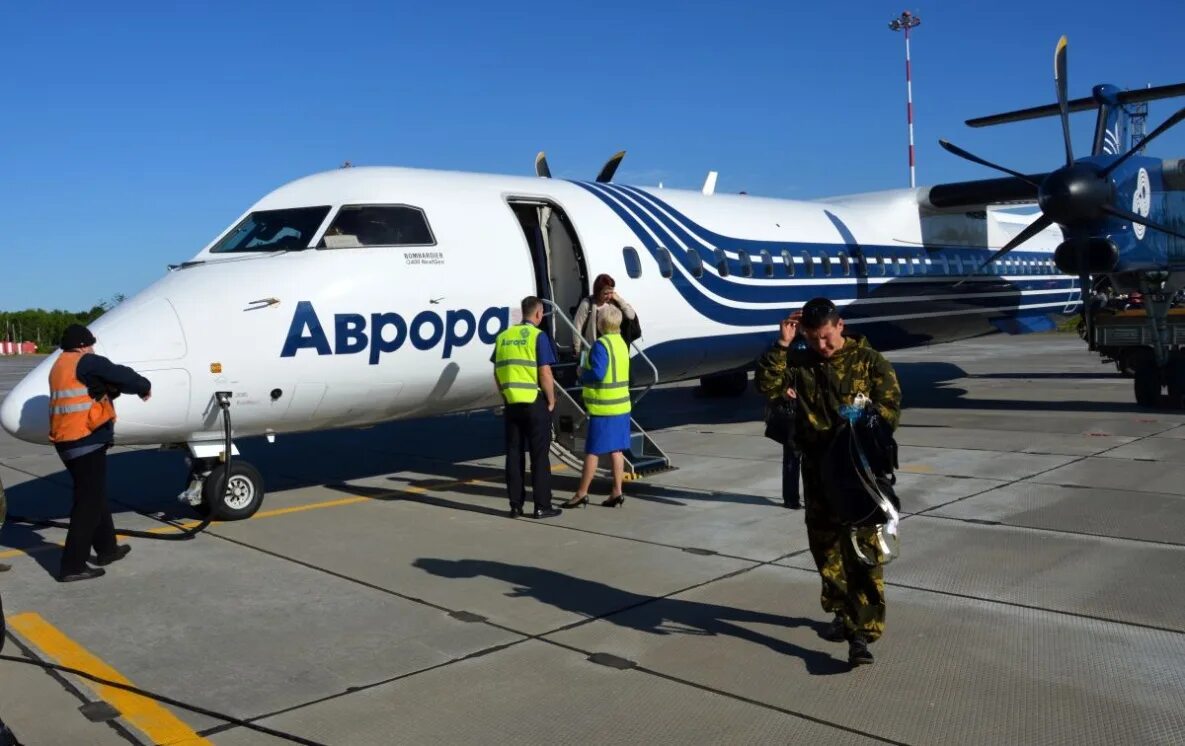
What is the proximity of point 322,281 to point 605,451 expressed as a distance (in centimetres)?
280

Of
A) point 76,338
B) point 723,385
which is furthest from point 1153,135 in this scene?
point 76,338

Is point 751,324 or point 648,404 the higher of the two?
point 751,324

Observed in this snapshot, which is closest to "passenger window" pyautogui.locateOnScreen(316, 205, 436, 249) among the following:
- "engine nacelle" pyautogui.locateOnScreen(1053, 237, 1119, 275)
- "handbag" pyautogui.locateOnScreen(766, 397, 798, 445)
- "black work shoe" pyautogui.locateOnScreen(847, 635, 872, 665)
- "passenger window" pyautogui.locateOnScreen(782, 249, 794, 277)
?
"handbag" pyautogui.locateOnScreen(766, 397, 798, 445)

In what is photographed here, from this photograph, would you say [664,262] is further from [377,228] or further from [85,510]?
[85,510]

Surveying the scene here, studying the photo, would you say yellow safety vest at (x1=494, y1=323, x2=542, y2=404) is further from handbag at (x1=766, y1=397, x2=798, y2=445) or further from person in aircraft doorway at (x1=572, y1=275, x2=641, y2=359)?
handbag at (x1=766, y1=397, x2=798, y2=445)

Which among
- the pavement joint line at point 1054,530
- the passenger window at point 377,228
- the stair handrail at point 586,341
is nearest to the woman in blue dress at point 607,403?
the stair handrail at point 586,341

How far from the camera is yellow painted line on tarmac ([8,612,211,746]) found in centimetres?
412

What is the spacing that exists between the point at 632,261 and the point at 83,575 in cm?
640

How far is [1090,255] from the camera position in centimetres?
1343

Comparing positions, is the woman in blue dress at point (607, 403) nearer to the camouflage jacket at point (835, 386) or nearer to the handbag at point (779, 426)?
the handbag at point (779, 426)

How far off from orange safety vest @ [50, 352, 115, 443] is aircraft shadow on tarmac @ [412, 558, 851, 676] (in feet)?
8.13

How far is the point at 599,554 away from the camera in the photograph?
6926 millimetres

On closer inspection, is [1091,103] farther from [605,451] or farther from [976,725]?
[976,725]

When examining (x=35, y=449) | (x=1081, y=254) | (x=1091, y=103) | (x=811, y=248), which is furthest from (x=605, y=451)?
(x=1091, y=103)
